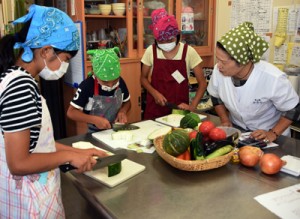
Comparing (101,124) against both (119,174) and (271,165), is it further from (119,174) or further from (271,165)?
(271,165)

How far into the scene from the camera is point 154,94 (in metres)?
2.19

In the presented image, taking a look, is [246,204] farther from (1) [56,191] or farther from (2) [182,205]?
(1) [56,191]

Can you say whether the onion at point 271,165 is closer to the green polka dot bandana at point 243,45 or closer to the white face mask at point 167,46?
the green polka dot bandana at point 243,45

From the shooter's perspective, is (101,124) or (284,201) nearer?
(284,201)

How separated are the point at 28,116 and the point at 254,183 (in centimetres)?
79

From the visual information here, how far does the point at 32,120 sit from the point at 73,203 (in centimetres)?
47

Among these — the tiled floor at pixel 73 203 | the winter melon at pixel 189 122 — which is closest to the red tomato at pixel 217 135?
the winter melon at pixel 189 122

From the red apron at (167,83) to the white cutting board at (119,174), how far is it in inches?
43.5

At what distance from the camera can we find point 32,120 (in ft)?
2.86

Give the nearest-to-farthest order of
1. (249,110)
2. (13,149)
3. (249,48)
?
(13,149), (249,48), (249,110)

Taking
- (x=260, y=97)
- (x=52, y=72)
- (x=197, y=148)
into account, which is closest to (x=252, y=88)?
(x=260, y=97)

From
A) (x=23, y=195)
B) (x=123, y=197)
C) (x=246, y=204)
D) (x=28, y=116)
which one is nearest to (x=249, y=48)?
(x=246, y=204)

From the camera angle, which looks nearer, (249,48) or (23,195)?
(23,195)

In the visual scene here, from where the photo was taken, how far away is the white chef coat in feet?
4.89
